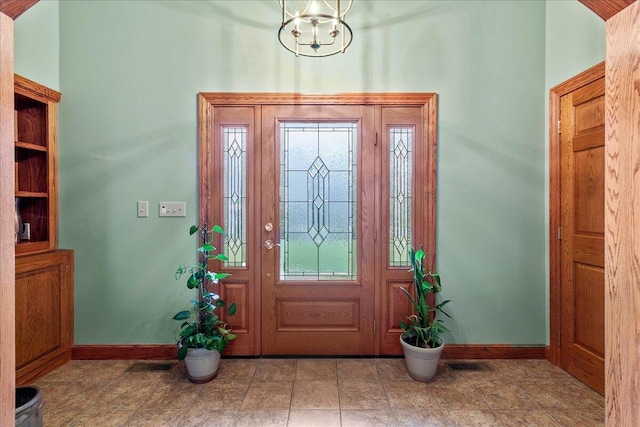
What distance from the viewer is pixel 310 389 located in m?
2.19

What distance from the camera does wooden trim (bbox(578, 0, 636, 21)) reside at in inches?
41.9

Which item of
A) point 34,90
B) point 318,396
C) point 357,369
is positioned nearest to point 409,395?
point 357,369

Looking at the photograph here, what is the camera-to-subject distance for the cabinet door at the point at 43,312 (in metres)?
2.20

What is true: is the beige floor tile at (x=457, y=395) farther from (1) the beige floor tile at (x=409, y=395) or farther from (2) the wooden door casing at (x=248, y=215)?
(2) the wooden door casing at (x=248, y=215)

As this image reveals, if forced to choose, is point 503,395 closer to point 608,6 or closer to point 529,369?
point 529,369

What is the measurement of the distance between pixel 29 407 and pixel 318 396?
1.54 m

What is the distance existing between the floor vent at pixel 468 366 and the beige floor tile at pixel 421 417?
611 millimetres

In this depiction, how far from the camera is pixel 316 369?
245 cm

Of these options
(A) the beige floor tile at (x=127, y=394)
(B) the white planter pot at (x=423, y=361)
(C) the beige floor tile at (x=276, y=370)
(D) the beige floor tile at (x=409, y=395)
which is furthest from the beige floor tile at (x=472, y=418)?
(A) the beige floor tile at (x=127, y=394)

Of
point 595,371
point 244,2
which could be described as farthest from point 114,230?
point 595,371

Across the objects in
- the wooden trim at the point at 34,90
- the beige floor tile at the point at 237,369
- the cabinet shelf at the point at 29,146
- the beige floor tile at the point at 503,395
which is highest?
the wooden trim at the point at 34,90

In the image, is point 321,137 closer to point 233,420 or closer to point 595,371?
point 233,420

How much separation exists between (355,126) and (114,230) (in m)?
2.17

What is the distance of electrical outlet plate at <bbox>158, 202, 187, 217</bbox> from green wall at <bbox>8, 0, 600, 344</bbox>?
5cm
